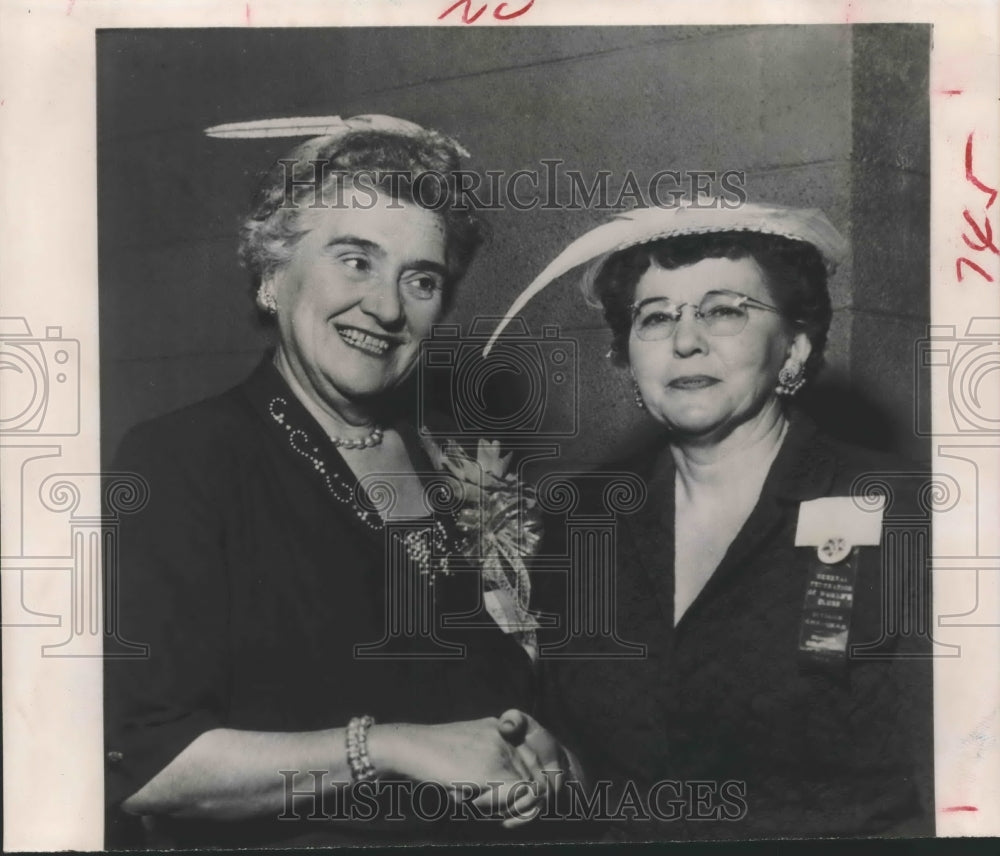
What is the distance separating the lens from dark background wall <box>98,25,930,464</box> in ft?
13.6

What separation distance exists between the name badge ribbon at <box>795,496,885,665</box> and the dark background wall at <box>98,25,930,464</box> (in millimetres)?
284

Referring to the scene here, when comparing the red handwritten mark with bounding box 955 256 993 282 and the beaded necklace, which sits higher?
the red handwritten mark with bounding box 955 256 993 282

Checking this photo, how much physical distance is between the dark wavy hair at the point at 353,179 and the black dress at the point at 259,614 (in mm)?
381

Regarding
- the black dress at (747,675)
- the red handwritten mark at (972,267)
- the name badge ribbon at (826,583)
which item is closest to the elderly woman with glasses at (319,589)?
the black dress at (747,675)

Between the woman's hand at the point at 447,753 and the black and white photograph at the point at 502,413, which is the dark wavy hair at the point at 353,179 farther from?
the woman's hand at the point at 447,753

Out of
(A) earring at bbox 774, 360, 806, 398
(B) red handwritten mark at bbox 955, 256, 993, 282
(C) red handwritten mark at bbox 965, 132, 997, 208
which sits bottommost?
(A) earring at bbox 774, 360, 806, 398

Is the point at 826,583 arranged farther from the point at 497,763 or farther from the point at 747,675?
the point at 497,763

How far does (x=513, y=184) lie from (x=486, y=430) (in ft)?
2.25

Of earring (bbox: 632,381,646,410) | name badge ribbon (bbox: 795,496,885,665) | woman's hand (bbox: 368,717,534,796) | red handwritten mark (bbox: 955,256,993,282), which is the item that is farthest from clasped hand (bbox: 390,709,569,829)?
red handwritten mark (bbox: 955,256,993,282)

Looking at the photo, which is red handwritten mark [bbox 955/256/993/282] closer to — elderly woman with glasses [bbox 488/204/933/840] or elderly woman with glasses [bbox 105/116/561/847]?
elderly woman with glasses [bbox 488/204/933/840]

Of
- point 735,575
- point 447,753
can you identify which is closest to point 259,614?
point 447,753

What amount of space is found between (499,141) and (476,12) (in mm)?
369

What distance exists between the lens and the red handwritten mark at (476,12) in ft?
13.6

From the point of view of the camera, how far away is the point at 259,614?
4098mm
